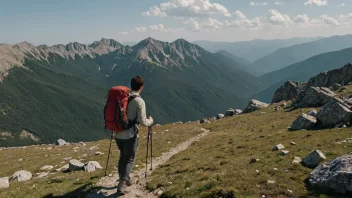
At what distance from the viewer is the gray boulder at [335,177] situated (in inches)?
476

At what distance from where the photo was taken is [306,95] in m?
55.9

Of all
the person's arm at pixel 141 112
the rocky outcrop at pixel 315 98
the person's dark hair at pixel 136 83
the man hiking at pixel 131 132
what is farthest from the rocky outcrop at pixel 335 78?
the person's arm at pixel 141 112

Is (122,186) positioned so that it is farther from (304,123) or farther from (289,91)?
(289,91)

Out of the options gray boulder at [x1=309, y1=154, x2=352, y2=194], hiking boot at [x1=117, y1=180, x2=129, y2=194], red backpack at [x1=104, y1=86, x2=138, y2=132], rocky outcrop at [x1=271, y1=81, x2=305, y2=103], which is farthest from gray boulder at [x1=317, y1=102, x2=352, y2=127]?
rocky outcrop at [x1=271, y1=81, x2=305, y2=103]

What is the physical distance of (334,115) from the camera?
1197 inches

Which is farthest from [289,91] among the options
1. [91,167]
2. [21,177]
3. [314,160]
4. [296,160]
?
[21,177]

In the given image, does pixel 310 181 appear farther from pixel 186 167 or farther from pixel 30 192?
pixel 30 192

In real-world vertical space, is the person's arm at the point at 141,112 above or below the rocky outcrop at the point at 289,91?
above

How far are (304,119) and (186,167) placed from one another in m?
18.8

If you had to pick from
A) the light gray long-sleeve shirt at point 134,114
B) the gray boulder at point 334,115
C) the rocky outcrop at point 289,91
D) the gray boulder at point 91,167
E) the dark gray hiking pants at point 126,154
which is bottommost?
the rocky outcrop at point 289,91

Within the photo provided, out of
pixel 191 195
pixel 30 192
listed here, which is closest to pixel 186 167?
pixel 191 195

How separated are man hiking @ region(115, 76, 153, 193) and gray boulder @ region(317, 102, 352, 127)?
915 inches

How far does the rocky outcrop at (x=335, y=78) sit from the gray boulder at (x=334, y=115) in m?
50.8

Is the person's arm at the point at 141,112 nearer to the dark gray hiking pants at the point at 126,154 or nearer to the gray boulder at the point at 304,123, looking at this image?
the dark gray hiking pants at the point at 126,154
